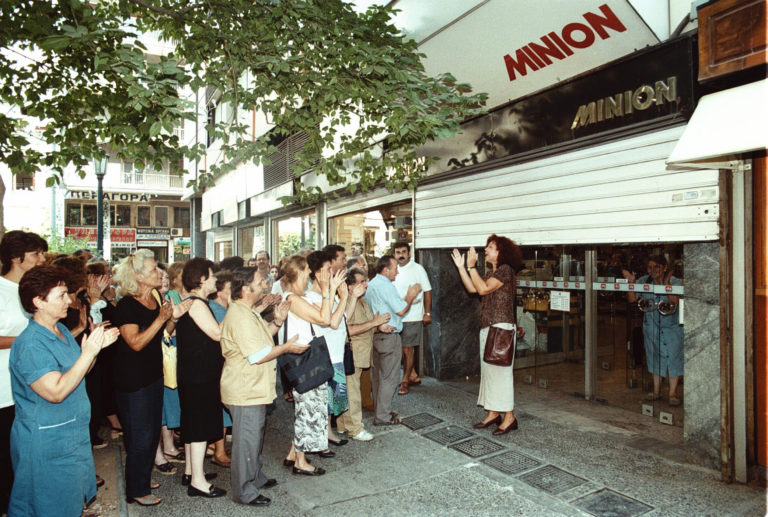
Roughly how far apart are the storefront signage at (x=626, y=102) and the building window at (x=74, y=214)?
39369 mm

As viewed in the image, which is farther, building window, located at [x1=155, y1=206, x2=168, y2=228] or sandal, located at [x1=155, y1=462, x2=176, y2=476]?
building window, located at [x1=155, y1=206, x2=168, y2=228]

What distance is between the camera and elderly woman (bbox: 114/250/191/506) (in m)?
3.94

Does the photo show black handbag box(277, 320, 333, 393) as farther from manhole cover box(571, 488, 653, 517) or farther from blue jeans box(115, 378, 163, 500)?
manhole cover box(571, 488, 653, 517)

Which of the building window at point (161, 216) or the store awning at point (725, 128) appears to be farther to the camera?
the building window at point (161, 216)

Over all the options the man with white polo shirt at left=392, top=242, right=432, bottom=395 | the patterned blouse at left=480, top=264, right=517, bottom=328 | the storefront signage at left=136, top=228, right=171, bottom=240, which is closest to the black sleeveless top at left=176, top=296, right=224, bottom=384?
the patterned blouse at left=480, top=264, right=517, bottom=328

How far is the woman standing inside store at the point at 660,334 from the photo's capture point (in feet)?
19.1

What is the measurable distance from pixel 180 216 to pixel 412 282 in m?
36.4

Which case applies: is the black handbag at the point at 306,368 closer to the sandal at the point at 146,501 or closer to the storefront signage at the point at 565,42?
the sandal at the point at 146,501

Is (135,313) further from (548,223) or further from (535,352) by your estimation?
(535,352)

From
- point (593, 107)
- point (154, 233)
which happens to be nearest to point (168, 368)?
point (593, 107)

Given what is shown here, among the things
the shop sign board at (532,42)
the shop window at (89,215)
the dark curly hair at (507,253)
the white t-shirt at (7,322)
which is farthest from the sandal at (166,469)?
the shop window at (89,215)

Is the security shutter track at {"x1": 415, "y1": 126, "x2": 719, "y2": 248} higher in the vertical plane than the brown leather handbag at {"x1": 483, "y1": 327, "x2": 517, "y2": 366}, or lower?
higher

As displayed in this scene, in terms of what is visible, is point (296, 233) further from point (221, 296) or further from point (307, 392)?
point (307, 392)

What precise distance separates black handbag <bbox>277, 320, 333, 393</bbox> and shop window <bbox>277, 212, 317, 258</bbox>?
7766mm
